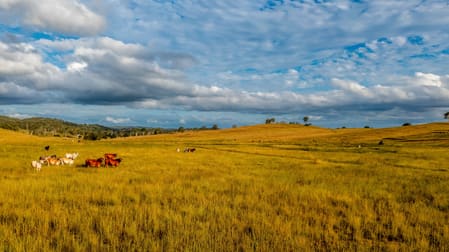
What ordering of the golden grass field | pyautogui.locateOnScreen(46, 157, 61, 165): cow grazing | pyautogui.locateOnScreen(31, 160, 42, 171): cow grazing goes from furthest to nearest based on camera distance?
pyautogui.locateOnScreen(46, 157, 61, 165): cow grazing → pyautogui.locateOnScreen(31, 160, 42, 171): cow grazing → the golden grass field

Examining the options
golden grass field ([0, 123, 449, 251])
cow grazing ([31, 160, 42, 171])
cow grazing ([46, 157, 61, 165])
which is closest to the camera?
golden grass field ([0, 123, 449, 251])

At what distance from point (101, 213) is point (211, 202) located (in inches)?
146

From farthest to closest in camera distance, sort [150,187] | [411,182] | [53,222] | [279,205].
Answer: [411,182] → [150,187] → [279,205] → [53,222]

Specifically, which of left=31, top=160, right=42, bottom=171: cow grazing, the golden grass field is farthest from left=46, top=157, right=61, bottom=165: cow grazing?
the golden grass field

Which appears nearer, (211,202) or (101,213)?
(101,213)

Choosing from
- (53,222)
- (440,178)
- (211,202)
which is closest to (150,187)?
(211,202)

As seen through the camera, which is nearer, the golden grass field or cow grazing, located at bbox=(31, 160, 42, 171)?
the golden grass field

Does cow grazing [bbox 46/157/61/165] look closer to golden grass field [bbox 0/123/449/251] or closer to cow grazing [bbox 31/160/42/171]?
cow grazing [bbox 31/160/42/171]

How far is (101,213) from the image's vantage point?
9.03m

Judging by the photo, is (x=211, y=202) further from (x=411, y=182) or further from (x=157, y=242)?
(x=411, y=182)

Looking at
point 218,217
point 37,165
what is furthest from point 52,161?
point 218,217

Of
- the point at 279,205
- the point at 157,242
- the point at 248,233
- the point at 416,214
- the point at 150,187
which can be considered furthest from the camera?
the point at 150,187

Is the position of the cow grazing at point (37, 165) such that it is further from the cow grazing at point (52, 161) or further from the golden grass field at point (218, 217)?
the golden grass field at point (218, 217)

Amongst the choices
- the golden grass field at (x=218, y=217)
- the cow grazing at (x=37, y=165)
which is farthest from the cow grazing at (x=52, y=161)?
the golden grass field at (x=218, y=217)
